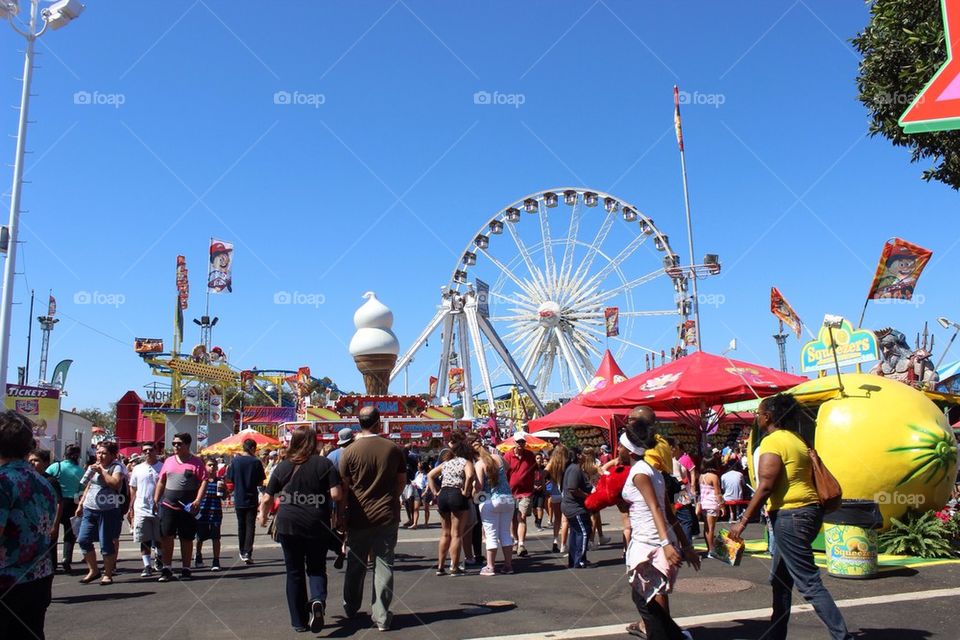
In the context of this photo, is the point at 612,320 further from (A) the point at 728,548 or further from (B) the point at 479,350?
(A) the point at 728,548

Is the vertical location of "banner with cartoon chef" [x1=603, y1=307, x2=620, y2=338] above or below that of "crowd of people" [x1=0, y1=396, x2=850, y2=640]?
above

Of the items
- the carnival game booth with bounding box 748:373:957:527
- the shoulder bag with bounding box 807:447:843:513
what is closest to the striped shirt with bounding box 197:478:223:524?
the carnival game booth with bounding box 748:373:957:527

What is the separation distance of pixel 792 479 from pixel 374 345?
2887 cm

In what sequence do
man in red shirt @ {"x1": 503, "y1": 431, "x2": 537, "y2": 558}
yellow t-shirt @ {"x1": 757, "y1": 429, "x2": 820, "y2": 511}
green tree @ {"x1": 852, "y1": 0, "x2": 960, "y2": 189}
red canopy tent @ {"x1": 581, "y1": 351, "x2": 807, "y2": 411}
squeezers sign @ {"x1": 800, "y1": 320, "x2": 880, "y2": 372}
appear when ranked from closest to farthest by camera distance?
1. yellow t-shirt @ {"x1": 757, "y1": 429, "x2": 820, "y2": 511}
2. green tree @ {"x1": 852, "y1": 0, "x2": 960, "y2": 189}
3. squeezers sign @ {"x1": 800, "y1": 320, "x2": 880, "y2": 372}
4. man in red shirt @ {"x1": 503, "y1": 431, "x2": 537, "y2": 558}
5. red canopy tent @ {"x1": 581, "y1": 351, "x2": 807, "y2": 411}

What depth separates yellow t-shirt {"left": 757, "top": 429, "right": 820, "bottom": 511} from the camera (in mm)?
4965

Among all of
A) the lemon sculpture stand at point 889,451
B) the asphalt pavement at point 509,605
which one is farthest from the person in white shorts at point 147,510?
the lemon sculpture stand at point 889,451

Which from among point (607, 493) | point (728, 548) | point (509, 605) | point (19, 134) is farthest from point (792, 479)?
point (19, 134)

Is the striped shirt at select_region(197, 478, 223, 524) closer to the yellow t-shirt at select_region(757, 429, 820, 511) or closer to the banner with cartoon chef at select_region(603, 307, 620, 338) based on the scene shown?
the yellow t-shirt at select_region(757, 429, 820, 511)

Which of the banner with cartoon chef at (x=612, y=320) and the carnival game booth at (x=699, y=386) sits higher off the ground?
the banner with cartoon chef at (x=612, y=320)

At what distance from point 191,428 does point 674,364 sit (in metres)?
39.6

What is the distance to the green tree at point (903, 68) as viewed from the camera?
8539mm

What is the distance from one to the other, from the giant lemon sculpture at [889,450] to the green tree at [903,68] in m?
2.85

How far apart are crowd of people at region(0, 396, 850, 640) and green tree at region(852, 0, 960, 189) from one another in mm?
5009

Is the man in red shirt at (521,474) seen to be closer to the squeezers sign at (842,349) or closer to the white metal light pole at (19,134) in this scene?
the squeezers sign at (842,349)
